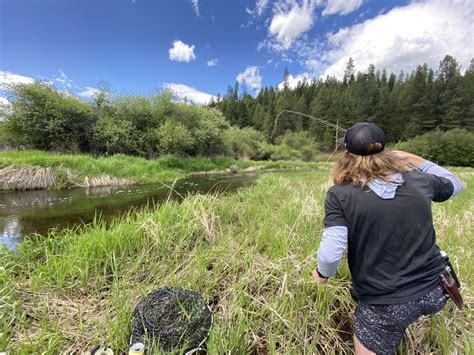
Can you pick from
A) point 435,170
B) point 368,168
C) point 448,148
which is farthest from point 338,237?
point 448,148

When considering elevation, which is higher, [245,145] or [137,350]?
[137,350]

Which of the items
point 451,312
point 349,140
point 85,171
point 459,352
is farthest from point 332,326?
point 85,171

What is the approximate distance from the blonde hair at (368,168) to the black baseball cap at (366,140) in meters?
0.04

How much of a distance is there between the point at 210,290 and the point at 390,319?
1.86 m

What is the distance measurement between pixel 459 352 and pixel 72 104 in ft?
69.2

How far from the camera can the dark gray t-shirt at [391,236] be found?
1.55 metres

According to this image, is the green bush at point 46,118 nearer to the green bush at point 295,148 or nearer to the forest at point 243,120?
the forest at point 243,120

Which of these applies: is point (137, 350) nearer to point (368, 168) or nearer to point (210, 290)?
point (210, 290)

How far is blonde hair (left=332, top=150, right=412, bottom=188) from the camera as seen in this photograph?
1.61 meters

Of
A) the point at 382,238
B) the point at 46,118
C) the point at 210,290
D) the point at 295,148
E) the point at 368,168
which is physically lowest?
the point at 295,148

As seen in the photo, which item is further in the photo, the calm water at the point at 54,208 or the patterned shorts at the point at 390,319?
the calm water at the point at 54,208

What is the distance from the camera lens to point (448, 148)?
37.9 meters

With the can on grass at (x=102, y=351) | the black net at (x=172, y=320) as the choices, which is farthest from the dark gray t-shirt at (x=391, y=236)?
the can on grass at (x=102, y=351)

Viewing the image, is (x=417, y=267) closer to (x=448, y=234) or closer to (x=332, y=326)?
(x=332, y=326)
